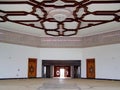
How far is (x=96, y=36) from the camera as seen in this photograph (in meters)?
16.0

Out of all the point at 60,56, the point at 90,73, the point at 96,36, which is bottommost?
the point at 90,73

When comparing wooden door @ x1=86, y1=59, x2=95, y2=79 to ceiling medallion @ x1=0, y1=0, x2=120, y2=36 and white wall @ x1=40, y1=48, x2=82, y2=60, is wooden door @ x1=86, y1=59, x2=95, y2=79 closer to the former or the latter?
white wall @ x1=40, y1=48, x2=82, y2=60

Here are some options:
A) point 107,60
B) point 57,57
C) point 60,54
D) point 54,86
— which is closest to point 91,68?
point 107,60

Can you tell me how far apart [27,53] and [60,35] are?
320 centimetres

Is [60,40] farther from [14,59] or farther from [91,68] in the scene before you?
[14,59]

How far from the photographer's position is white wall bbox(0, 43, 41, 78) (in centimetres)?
1445

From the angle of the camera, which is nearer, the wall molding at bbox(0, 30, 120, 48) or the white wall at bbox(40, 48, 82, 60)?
the wall molding at bbox(0, 30, 120, 48)

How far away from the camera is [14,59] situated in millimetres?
15117

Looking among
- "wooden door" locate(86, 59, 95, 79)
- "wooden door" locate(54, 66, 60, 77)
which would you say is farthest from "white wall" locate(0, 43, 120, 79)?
"wooden door" locate(54, 66, 60, 77)

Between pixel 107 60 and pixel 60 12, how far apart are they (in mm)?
6657

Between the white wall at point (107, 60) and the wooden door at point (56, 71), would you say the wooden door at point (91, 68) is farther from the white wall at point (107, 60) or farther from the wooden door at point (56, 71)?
the wooden door at point (56, 71)

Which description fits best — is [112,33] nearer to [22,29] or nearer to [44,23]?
[44,23]

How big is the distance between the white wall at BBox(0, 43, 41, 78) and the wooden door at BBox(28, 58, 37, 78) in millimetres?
344

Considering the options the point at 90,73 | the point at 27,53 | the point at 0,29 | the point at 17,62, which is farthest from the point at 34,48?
the point at 90,73
